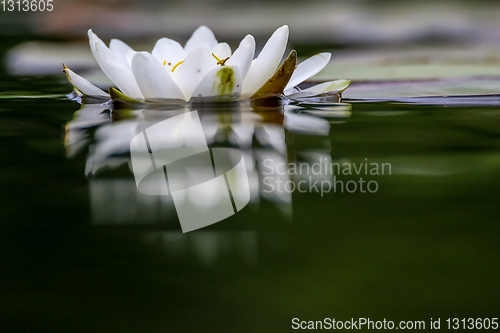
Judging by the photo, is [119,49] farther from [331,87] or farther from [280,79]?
[331,87]

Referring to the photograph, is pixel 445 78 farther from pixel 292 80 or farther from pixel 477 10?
pixel 477 10

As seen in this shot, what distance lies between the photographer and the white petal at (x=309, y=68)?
3.72 feet

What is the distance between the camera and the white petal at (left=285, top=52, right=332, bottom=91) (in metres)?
1.13

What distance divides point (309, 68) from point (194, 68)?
36 centimetres

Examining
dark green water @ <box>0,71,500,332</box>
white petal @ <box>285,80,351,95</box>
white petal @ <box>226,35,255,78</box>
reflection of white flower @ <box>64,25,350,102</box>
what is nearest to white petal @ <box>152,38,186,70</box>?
reflection of white flower @ <box>64,25,350,102</box>

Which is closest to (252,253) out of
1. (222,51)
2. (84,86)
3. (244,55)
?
(244,55)

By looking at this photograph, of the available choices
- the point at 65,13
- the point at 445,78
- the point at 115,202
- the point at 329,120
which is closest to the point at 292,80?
the point at 329,120

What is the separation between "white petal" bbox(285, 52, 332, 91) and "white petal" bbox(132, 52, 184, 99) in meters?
0.32

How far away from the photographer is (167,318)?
331mm

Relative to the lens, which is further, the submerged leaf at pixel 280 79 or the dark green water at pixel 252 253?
the submerged leaf at pixel 280 79

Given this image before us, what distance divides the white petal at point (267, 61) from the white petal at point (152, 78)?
0.57 ft

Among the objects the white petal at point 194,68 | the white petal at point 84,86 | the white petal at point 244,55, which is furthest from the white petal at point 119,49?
the white petal at point 244,55

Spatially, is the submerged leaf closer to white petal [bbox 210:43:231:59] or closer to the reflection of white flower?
the reflection of white flower

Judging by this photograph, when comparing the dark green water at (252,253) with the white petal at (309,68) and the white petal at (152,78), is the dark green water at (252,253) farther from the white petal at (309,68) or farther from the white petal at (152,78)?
the white petal at (309,68)
